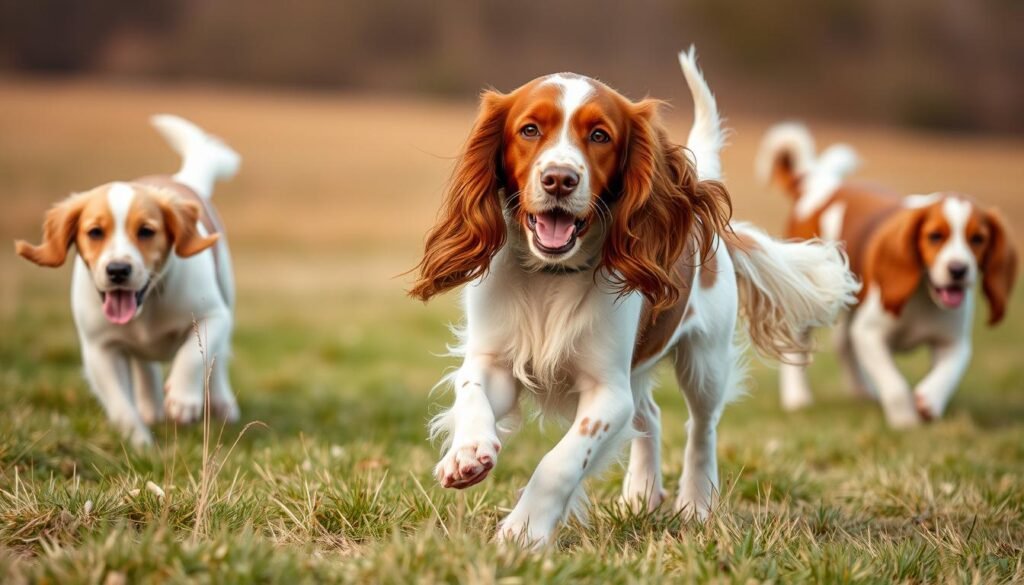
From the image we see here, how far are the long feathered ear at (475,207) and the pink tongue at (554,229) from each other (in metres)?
0.28

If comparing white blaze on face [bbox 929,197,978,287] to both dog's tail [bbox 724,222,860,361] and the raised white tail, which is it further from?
dog's tail [bbox 724,222,860,361]

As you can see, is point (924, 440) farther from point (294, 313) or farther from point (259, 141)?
point (259, 141)

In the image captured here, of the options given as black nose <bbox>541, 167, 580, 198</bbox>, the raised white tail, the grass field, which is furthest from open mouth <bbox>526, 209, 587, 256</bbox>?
the raised white tail

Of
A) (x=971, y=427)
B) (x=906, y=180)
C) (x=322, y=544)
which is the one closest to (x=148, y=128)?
(x=906, y=180)

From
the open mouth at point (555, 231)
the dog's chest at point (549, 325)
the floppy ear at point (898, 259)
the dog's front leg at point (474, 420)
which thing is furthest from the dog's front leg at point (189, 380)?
the floppy ear at point (898, 259)

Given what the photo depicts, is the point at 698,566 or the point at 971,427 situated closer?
the point at 698,566

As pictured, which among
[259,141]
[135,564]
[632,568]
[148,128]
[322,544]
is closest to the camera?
[135,564]

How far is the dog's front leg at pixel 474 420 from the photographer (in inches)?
139

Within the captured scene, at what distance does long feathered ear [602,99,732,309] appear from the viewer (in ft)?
12.5

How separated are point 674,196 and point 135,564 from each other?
6.99 feet

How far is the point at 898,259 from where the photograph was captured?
7688mm

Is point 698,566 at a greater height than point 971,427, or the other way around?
point 698,566

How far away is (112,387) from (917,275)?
529 centimetres

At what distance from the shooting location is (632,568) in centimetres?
328
